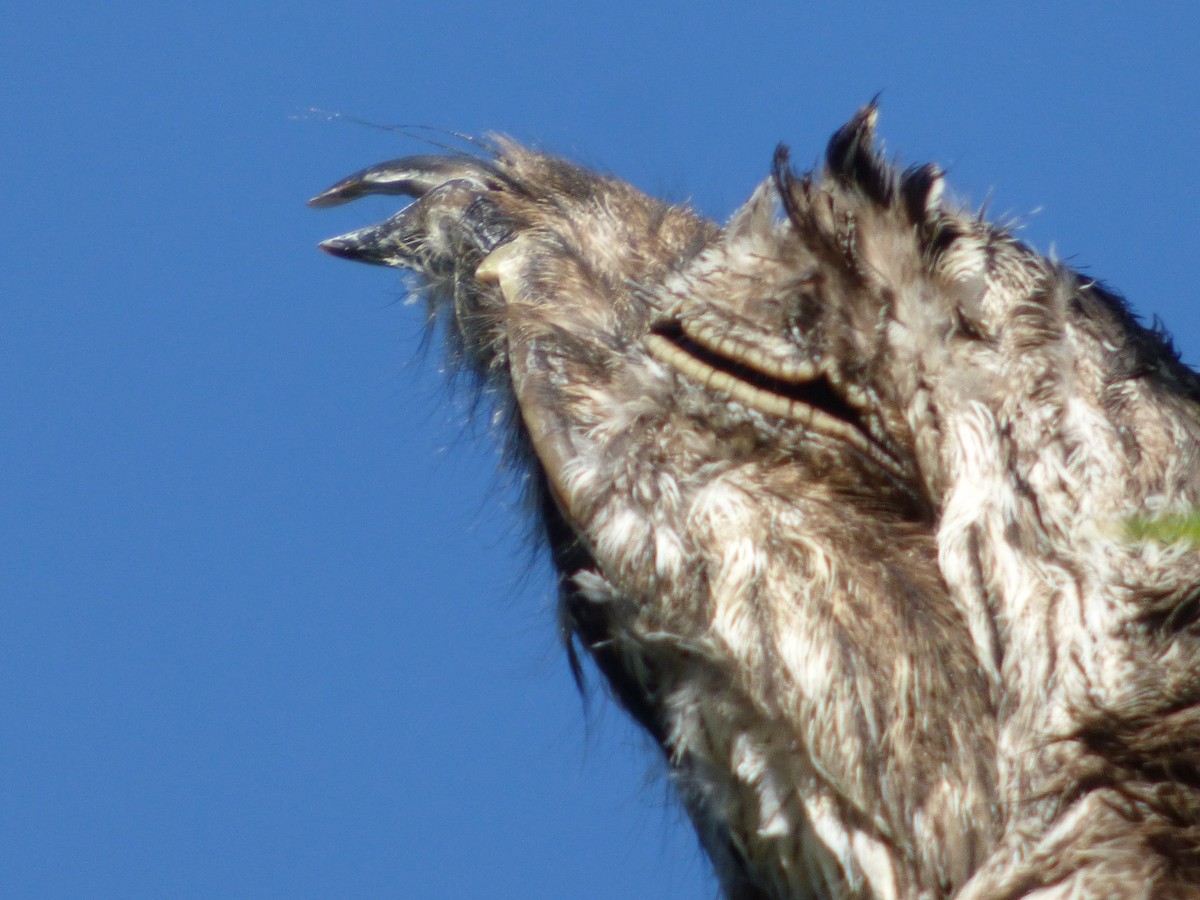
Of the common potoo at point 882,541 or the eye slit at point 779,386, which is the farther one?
the eye slit at point 779,386

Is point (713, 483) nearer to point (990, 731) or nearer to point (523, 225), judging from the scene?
point (990, 731)

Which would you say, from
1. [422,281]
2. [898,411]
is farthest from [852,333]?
[422,281]

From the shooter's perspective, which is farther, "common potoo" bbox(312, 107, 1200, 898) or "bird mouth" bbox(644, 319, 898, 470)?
"bird mouth" bbox(644, 319, 898, 470)

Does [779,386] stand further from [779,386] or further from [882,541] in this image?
[882,541]

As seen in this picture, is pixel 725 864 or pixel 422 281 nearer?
pixel 725 864

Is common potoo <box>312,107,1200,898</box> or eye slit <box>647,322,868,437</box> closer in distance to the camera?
common potoo <box>312,107,1200,898</box>

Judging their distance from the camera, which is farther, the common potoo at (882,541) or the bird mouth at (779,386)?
the bird mouth at (779,386)

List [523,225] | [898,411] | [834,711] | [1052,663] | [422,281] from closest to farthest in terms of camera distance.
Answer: [1052,663]
[834,711]
[898,411]
[523,225]
[422,281]

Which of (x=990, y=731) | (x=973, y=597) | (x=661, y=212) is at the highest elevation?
(x=661, y=212)
